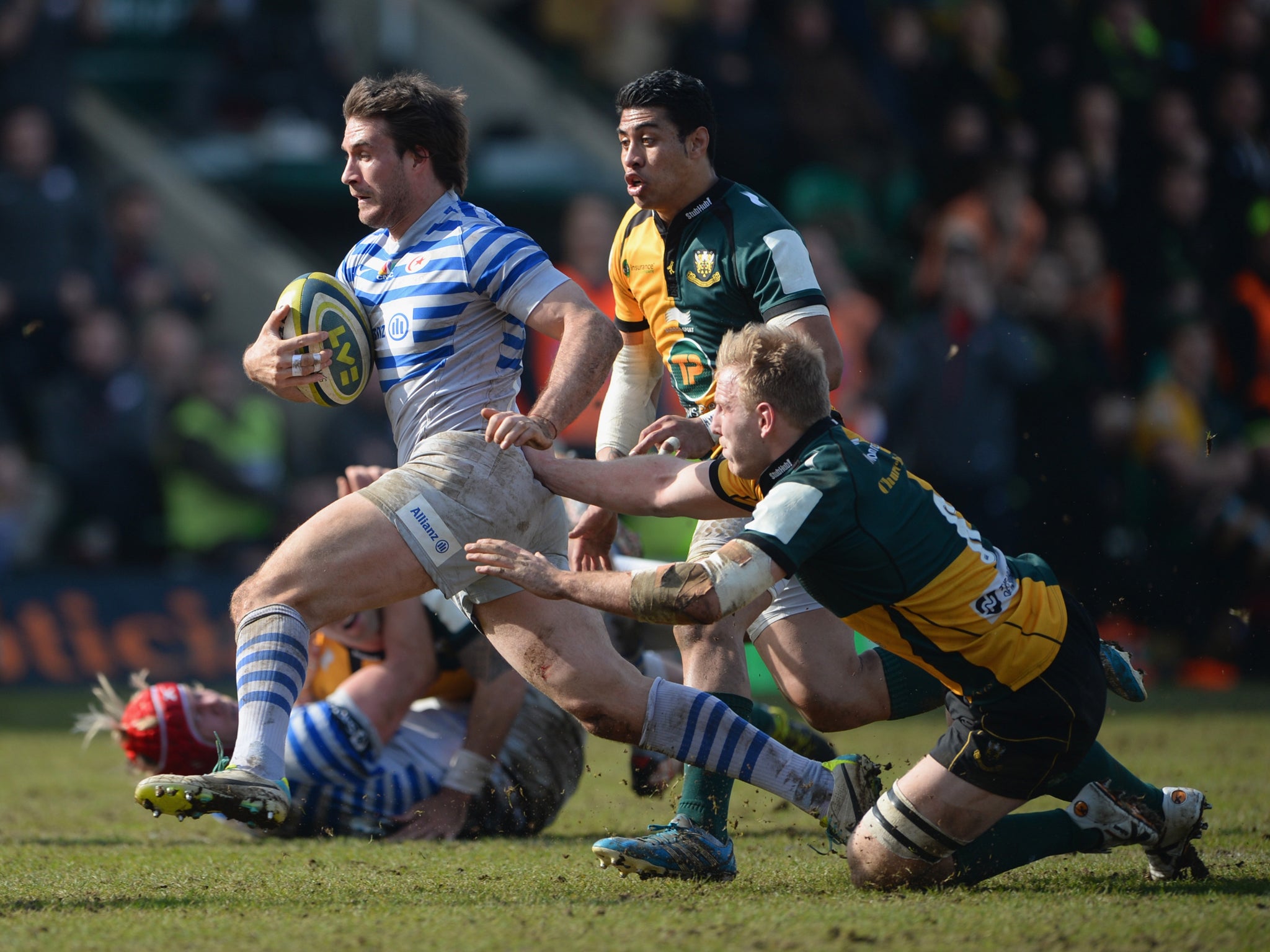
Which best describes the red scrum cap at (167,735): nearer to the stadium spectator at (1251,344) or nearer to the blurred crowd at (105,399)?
the blurred crowd at (105,399)

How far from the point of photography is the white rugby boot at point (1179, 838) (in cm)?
443

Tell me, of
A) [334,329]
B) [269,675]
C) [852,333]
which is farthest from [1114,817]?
[852,333]

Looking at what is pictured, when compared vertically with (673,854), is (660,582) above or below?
above

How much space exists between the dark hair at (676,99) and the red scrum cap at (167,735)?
2.69 metres

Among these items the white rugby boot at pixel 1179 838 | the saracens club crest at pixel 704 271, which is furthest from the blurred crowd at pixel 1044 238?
the saracens club crest at pixel 704 271

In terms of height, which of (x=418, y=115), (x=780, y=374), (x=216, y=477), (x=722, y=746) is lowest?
(x=216, y=477)

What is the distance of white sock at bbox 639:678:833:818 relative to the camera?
4551 millimetres

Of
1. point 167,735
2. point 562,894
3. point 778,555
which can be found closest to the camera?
point 778,555

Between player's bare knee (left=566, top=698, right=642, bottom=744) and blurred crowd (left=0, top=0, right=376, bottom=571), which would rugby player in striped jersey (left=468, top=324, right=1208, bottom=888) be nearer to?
player's bare knee (left=566, top=698, right=642, bottom=744)

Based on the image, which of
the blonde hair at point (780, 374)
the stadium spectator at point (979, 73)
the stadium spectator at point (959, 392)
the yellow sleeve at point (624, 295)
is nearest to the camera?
the blonde hair at point (780, 374)

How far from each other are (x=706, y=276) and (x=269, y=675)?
1914mm

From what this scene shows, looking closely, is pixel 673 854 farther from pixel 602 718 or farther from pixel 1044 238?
pixel 1044 238

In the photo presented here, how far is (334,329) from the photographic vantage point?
184 inches

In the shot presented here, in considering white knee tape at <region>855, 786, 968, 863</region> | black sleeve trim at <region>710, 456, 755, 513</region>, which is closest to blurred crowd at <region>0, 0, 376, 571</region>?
black sleeve trim at <region>710, 456, 755, 513</region>
